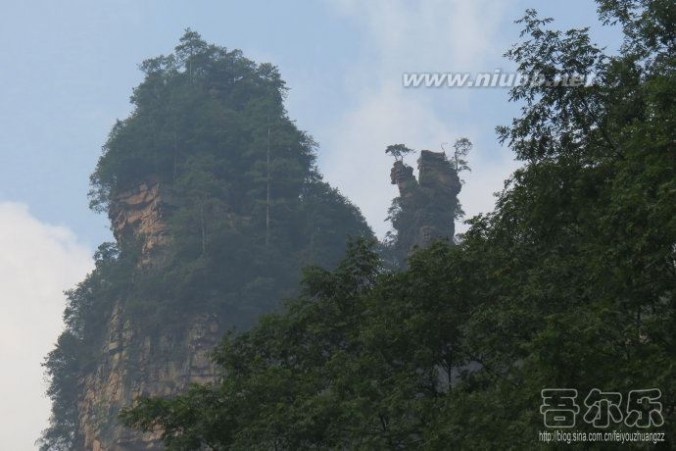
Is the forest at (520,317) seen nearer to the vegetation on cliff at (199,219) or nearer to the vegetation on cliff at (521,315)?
the vegetation on cliff at (521,315)

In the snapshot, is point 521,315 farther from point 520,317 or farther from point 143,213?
point 143,213

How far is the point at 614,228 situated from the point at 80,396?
66491 mm

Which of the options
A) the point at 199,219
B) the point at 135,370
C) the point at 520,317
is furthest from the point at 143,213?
the point at 520,317

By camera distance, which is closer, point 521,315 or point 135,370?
point 521,315

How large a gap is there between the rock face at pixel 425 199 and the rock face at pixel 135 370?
57.1 ft

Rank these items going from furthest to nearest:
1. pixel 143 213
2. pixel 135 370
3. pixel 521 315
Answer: pixel 143 213
pixel 135 370
pixel 521 315

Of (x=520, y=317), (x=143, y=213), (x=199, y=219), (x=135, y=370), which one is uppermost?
(x=143, y=213)

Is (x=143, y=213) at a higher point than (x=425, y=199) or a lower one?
higher


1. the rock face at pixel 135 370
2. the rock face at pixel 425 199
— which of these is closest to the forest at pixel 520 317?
the rock face at pixel 135 370

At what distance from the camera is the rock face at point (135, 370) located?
70.2 meters

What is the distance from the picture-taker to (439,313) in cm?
2344

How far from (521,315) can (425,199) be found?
6243cm

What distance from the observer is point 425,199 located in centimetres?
8156

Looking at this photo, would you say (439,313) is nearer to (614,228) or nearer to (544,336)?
(614,228)
